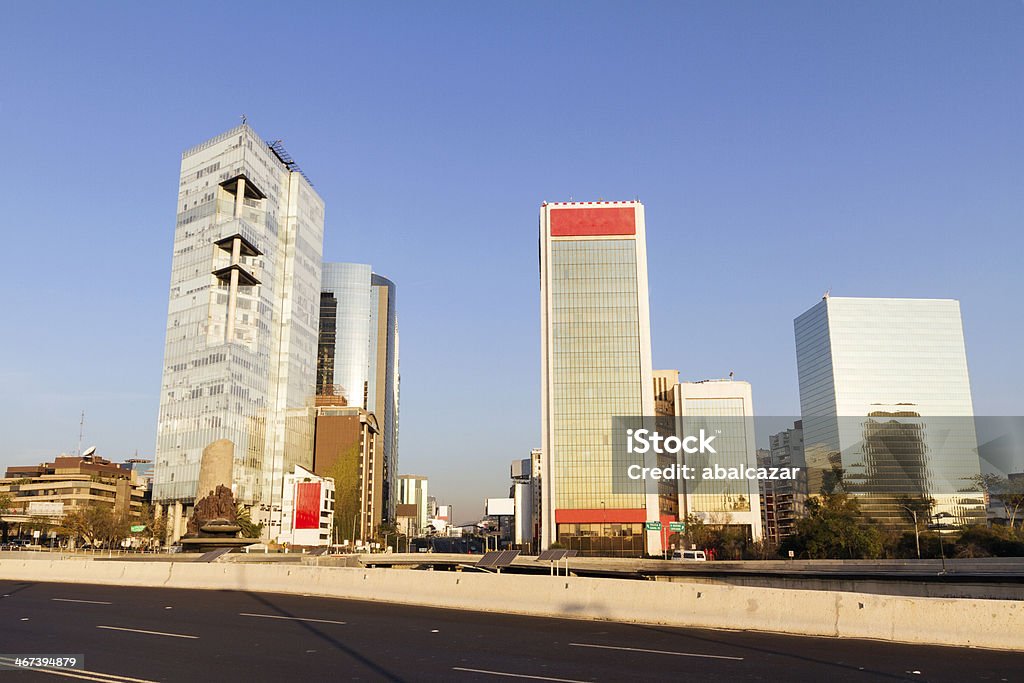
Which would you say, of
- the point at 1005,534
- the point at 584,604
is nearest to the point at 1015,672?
the point at 584,604

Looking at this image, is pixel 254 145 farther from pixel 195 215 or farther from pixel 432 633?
pixel 432 633

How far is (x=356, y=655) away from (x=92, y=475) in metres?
196

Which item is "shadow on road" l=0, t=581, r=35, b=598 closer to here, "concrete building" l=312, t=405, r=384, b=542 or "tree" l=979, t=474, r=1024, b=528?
"tree" l=979, t=474, r=1024, b=528

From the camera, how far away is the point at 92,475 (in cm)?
18550

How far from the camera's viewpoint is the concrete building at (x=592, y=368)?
134m

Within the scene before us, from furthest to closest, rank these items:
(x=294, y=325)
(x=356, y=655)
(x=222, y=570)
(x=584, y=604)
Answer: (x=294, y=325)
(x=222, y=570)
(x=584, y=604)
(x=356, y=655)

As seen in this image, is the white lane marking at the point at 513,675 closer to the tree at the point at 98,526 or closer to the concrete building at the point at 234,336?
the tree at the point at 98,526

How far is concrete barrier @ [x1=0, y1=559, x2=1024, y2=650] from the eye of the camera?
17969mm

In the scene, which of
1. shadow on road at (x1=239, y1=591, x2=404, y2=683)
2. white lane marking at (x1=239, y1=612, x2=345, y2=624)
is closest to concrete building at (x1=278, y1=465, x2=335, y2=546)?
shadow on road at (x1=239, y1=591, x2=404, y2=683)

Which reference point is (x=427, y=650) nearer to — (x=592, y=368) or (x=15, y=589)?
(x=15, y=589)

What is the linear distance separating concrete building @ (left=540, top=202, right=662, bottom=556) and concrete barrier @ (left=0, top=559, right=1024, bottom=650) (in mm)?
103975

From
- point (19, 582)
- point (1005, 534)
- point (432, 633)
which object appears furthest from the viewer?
point (1005, 534)

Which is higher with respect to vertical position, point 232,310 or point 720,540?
point 232,310

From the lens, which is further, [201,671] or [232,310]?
[232,310]
